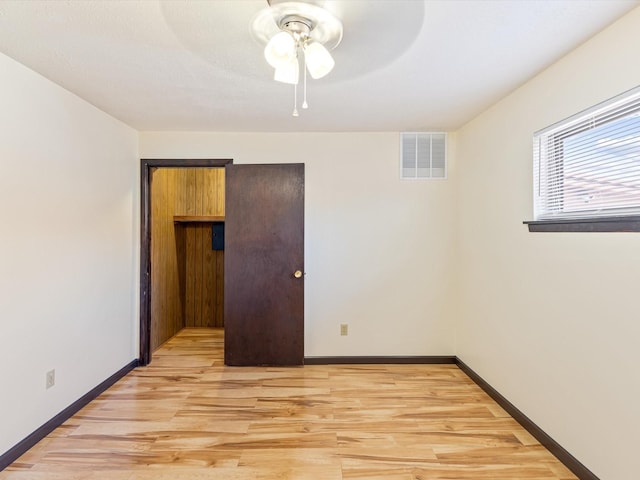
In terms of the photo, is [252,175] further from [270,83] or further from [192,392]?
[192,392]

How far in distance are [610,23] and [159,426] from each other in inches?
135

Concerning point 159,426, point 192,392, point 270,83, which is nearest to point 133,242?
point 192,392

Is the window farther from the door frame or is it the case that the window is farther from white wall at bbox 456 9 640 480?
the door frame

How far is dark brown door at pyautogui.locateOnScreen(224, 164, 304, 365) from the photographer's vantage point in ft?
11.4

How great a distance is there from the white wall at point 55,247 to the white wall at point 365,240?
94cm

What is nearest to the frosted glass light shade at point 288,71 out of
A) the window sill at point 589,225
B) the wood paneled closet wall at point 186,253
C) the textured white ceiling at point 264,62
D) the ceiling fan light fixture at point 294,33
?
the ceiling fan light fixture at point 294,33

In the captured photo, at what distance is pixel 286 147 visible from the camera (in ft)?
11.6

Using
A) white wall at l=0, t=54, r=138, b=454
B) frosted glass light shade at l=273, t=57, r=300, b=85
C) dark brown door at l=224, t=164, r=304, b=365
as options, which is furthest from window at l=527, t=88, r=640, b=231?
white wall at l=0, t=54, r=138, b=454

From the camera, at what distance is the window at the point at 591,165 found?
167 cm

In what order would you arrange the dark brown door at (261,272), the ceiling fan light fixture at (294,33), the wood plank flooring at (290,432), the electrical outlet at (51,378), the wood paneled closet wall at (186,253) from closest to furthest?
the ceiling fan light fixture at (294,33) → the wood plank flooring at (290,432) → the electrical outlet at (51,378) → the dark brown door at (261,272) → the wood paneled closet wall at (186,253)

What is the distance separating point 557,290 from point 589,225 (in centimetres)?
46

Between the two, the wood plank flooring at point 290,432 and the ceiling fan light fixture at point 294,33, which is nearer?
the ceiling fan light fixture at point 294,33

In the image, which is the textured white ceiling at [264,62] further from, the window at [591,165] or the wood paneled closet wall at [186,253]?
the wood paneled closet wall at [186,253]

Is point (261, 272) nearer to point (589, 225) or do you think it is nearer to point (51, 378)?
point (51, 378)
